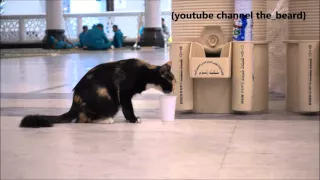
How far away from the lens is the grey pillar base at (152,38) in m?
15.9

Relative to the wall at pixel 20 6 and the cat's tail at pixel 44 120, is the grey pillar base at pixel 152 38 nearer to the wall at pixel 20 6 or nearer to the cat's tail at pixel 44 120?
the cat's tail at pixel 44 120

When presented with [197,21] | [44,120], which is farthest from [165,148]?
[197,21]

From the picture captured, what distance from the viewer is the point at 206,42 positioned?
276 cm

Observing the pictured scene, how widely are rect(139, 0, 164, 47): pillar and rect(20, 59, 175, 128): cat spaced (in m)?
13.3

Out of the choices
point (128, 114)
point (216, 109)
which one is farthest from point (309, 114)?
point (128, 114)

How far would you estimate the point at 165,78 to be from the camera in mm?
2520

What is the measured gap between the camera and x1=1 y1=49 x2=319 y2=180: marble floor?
54.2 inches

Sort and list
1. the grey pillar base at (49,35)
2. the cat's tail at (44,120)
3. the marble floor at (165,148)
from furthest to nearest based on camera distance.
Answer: the grey pillar base at (49,35), the cat's tail at (44,120), the marble floor at (165,148)

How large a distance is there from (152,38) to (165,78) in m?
13.4

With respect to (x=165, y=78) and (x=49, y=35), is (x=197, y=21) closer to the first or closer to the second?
(x=165, y=78)

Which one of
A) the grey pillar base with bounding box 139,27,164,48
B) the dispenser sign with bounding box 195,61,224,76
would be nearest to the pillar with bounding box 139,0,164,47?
the grey pillar base with bounding box 139,27,164,48

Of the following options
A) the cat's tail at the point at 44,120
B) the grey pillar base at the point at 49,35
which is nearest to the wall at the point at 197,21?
the cat's tail at the point at 44,120

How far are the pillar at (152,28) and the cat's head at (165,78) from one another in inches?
524

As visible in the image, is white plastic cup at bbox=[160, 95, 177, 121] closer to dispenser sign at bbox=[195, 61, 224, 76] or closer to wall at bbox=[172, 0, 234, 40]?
dispenser sign at bbox=[195, 61, 224, 76]
